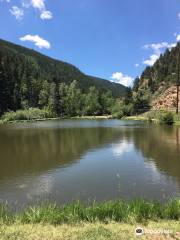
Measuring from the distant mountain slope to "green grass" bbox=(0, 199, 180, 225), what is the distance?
107 meters

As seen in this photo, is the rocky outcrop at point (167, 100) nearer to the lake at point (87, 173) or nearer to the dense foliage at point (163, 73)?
the dense foliage at point (163, 73)

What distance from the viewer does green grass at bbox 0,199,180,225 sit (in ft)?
35.8

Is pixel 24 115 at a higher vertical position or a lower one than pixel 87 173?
higher

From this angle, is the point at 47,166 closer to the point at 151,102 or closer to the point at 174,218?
the point at 174,218

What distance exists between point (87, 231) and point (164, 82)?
153533mm

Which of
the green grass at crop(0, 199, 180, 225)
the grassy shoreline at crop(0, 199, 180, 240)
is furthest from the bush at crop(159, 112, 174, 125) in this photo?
the green grass at crop(0, 199, 180, 225)

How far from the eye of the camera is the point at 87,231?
31.2 ft

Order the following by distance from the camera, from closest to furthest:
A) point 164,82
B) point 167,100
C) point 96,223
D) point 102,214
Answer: point 96,223 → point 102,214 → point 167,100 → point 164,82

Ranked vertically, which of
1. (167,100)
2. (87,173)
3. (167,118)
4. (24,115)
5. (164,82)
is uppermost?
(164,82)

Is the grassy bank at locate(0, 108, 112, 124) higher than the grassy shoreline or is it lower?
higher

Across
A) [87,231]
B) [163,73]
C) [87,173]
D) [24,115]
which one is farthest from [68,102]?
[87,231]

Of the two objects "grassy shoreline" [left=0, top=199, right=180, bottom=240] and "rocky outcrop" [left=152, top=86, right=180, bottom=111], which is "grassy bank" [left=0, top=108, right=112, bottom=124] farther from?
"grassy shoreline" [left=0, top=199, right=180, bottom=240]

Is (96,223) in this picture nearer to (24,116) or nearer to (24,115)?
(24,116)

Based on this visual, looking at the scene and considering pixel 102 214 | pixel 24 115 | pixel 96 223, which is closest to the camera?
pixel 96 223
